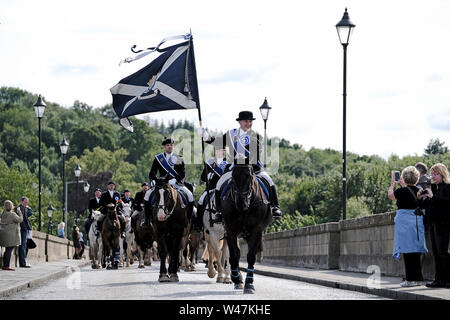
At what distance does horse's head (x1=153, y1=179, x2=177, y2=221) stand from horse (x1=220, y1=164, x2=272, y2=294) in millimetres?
2519

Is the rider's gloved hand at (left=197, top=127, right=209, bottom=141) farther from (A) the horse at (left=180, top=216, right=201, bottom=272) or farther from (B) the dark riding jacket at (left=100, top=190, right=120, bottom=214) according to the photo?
(B) the dark riding jacket at (left=100, top=190, right=120, bottom=214)

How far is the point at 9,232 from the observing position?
29328mm

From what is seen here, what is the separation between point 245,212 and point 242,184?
69 centimetres

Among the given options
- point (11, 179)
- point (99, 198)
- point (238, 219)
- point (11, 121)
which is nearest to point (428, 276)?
point (238, 219)

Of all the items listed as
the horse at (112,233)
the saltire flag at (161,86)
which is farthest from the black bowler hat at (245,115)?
the horse at (112,233)

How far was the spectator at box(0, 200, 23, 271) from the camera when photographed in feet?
95.8

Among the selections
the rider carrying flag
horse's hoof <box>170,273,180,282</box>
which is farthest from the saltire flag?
horse's hoof <box>170,273,180,282</box>

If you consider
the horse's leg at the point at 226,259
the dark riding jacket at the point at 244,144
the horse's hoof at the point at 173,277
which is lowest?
the horse's hoof at the point at 173,277

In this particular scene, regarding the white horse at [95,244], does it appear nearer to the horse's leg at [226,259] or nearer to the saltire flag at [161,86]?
the saltire flag at [161,86]

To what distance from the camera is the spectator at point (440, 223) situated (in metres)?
17.6

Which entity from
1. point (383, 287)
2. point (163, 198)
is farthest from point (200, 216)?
point (383, 287)

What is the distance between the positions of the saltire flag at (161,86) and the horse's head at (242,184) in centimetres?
499

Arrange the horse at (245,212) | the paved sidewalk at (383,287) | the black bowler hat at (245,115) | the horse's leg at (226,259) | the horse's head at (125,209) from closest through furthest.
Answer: the paved sidewalk at (383,287), the horse at (245,212), the black bowler hat at (245,115), the horse's leg at (226,259), the horse's head at (125,209)
